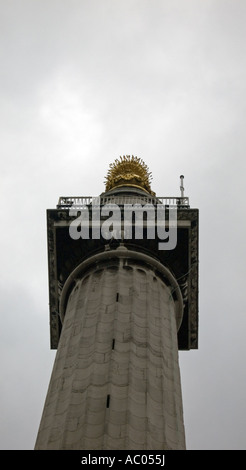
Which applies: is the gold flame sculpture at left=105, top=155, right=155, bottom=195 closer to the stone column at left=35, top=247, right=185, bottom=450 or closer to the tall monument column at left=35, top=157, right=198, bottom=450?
the tall monument column at left=35, top=157, right=198, bottom=450

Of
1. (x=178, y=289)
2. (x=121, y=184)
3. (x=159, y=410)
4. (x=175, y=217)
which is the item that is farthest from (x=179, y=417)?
(x=121, y=184)

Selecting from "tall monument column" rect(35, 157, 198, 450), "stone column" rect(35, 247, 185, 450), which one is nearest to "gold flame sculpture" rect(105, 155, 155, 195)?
"tall monument column" rect(35, 157, 198, 450)

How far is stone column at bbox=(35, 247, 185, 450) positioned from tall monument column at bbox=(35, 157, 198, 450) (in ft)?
0.15

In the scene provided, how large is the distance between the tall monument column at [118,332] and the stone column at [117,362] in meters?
0.05

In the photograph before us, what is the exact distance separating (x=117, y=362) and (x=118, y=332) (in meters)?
2.03

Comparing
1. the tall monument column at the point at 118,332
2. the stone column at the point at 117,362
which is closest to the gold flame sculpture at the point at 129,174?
the tall monument column at the point at 118,332

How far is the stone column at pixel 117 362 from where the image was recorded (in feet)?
99.3

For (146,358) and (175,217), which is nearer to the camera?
(146,358)

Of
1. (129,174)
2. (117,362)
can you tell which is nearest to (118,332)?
(117,362)
